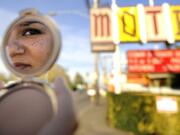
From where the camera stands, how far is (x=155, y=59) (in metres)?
12.6

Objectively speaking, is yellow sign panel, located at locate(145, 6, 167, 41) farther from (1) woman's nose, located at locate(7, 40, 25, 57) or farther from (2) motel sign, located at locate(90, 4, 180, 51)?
(1) woman's nose, located at locate(7, 40, 25, 57)

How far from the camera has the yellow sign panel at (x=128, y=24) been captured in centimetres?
1282

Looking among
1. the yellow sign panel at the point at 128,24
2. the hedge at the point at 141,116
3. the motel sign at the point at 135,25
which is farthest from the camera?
the yellow sign panel at the point at 128,24

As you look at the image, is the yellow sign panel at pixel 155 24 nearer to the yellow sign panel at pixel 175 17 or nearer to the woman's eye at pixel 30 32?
the yellow sign panel at pixel 175 17

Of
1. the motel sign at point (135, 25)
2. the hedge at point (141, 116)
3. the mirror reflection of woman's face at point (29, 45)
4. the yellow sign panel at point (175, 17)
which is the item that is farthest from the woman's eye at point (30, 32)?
the yellow sign panel at point (175, 17)

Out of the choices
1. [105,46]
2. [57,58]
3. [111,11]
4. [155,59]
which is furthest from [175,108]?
[57,58]

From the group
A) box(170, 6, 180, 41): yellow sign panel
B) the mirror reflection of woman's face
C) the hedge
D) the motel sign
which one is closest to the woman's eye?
the mirror reflection of woman's face

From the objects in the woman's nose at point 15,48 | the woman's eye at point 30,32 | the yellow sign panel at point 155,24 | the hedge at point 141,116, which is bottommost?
the hedge at point 141,116

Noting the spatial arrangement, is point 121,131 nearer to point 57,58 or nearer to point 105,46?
point 105,46

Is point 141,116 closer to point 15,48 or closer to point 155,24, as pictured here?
point 155,24

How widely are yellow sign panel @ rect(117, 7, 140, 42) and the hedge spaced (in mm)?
2849

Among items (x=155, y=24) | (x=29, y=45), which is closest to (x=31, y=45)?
(x=29, y=45)

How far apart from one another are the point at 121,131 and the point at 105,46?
5.14m

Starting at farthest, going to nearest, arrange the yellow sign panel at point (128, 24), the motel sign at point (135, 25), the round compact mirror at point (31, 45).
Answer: the yellow sign panel at point (128, 24)
the motel sign at point (135, 25)
the round compact mirror at point (31, 45)
